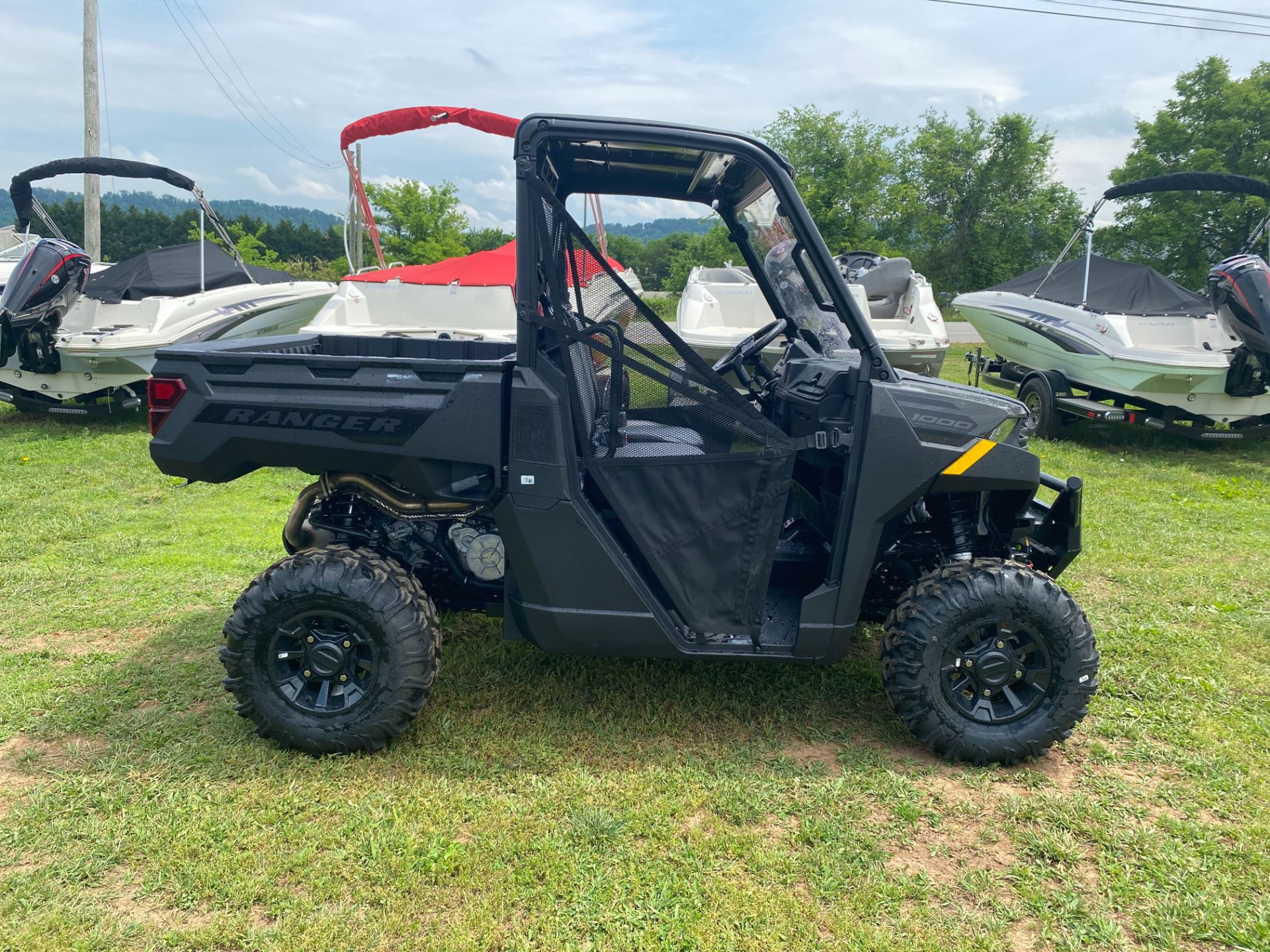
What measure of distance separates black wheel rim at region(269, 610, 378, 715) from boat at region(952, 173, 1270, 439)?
7.88 meters

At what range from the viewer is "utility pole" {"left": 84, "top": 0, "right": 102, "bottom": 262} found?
15.5 metres

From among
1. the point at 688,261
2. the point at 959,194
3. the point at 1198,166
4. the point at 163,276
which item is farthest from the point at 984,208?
the point at 163,276

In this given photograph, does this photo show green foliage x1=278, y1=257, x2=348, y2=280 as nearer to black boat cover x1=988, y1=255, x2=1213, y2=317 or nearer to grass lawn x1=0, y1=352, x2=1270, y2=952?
black boat cover x1=988, y1=255, x2=1213, y2=317

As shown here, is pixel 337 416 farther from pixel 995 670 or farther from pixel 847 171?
pixel 847 171

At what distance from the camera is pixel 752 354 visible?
382 centimetres

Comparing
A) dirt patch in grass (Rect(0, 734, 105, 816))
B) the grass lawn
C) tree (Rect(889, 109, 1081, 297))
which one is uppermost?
tree (Rect(889, 109, 1081, 297))

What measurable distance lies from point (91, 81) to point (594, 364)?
57.4ft

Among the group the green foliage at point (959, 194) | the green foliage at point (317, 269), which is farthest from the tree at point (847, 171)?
the green foliage at point (317, 269)

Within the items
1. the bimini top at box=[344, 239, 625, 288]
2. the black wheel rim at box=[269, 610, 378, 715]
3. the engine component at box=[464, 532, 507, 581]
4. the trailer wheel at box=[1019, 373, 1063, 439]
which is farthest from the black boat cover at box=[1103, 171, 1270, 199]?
the black wheel rim at box=[269, 610, 378, 715]

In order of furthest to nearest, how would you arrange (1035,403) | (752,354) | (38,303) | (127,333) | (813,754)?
(1035,403) → (127,333) → (38,303) → (752,354) → (813,754)

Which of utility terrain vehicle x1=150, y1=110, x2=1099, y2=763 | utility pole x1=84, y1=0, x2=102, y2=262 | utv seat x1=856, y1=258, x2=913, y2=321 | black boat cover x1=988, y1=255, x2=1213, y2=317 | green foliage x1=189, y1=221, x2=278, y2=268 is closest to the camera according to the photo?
utility terrain vehicle x1=150, y1=110, x2=1099, y2=763

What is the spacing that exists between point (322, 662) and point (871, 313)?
8.80 meters

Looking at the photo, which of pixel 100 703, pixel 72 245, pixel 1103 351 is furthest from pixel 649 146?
pixel 72 245

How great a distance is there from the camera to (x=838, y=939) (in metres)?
2.23
